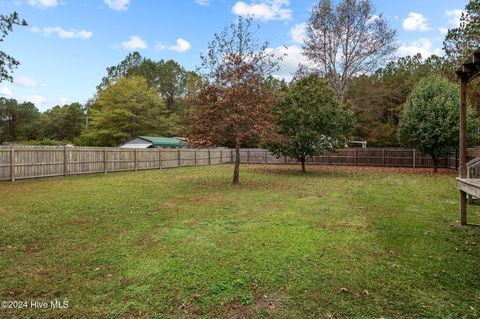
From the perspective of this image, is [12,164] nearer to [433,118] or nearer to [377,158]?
[433,118]

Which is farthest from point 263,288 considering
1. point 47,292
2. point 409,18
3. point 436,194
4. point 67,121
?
point 67,121

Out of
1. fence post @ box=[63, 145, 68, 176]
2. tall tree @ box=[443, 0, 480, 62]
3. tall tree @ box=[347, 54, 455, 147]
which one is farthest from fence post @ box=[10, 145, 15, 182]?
tall tree @ box=[443, 0, 480, 62]

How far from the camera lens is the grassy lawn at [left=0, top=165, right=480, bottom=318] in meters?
3.09

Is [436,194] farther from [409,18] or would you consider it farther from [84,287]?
[409,18]

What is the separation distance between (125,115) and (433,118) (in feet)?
92.9

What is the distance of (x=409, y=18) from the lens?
58.1 feet

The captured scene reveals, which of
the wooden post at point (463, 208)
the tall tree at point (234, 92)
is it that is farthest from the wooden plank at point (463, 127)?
the tall tree at point (234, 92)

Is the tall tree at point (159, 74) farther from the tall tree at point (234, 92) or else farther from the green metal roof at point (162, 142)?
→ the tall tree at point (234, 92)

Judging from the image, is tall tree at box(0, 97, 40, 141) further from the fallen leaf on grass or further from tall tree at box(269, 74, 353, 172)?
the fallen leaf on grass

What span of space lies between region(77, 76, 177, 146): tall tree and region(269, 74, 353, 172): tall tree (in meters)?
21.2

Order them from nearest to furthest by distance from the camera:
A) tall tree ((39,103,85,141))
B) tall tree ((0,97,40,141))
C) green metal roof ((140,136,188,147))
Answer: green metal roof ((140,136,188,147)), tall tree ((39,103,85,141)), tall tree ((0,97,40,141))

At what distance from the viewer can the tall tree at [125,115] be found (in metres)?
33.3

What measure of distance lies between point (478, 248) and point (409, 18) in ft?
56.4

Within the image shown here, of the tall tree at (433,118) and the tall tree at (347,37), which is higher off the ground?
the tall tree at (347,37)
